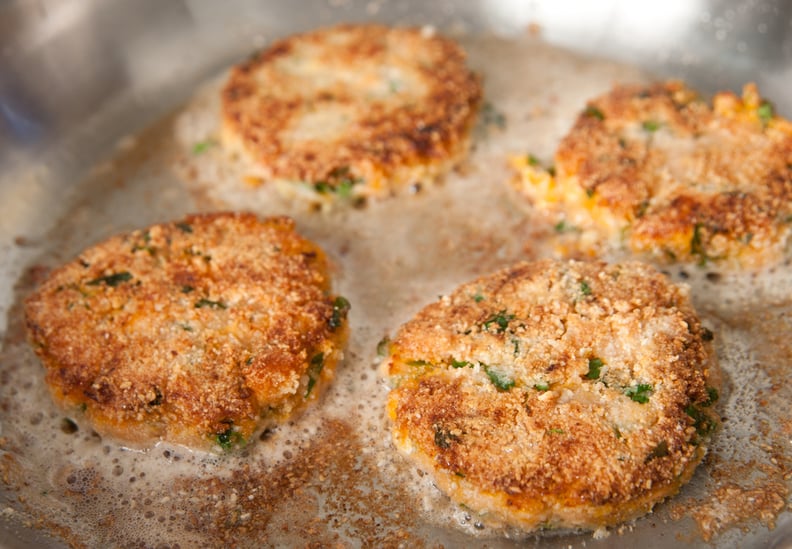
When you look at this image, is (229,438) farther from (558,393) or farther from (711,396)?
(711,396)

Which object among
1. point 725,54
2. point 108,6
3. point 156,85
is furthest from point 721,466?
point 108,6

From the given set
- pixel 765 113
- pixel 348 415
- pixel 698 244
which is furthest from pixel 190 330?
pixel 765 113

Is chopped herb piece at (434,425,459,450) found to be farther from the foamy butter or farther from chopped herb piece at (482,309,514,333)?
chopped herb piece at (482,309,514,333)

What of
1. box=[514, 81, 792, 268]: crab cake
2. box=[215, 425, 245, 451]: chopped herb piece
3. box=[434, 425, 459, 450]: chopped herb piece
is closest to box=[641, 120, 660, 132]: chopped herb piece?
box=[514, 81, 792, 268]: crab cake

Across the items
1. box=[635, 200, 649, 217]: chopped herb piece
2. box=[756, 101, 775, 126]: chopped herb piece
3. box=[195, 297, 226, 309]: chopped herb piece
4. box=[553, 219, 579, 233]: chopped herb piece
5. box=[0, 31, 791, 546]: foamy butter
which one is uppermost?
box=[756, 101, 775, 126]: chopped herb piece

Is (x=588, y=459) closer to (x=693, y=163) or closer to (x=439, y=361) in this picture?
(x=439, y=361)

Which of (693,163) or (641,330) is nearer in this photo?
(641,330)

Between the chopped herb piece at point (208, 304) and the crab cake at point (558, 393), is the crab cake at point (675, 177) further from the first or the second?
the chopped herb piece at point (208, 304)
